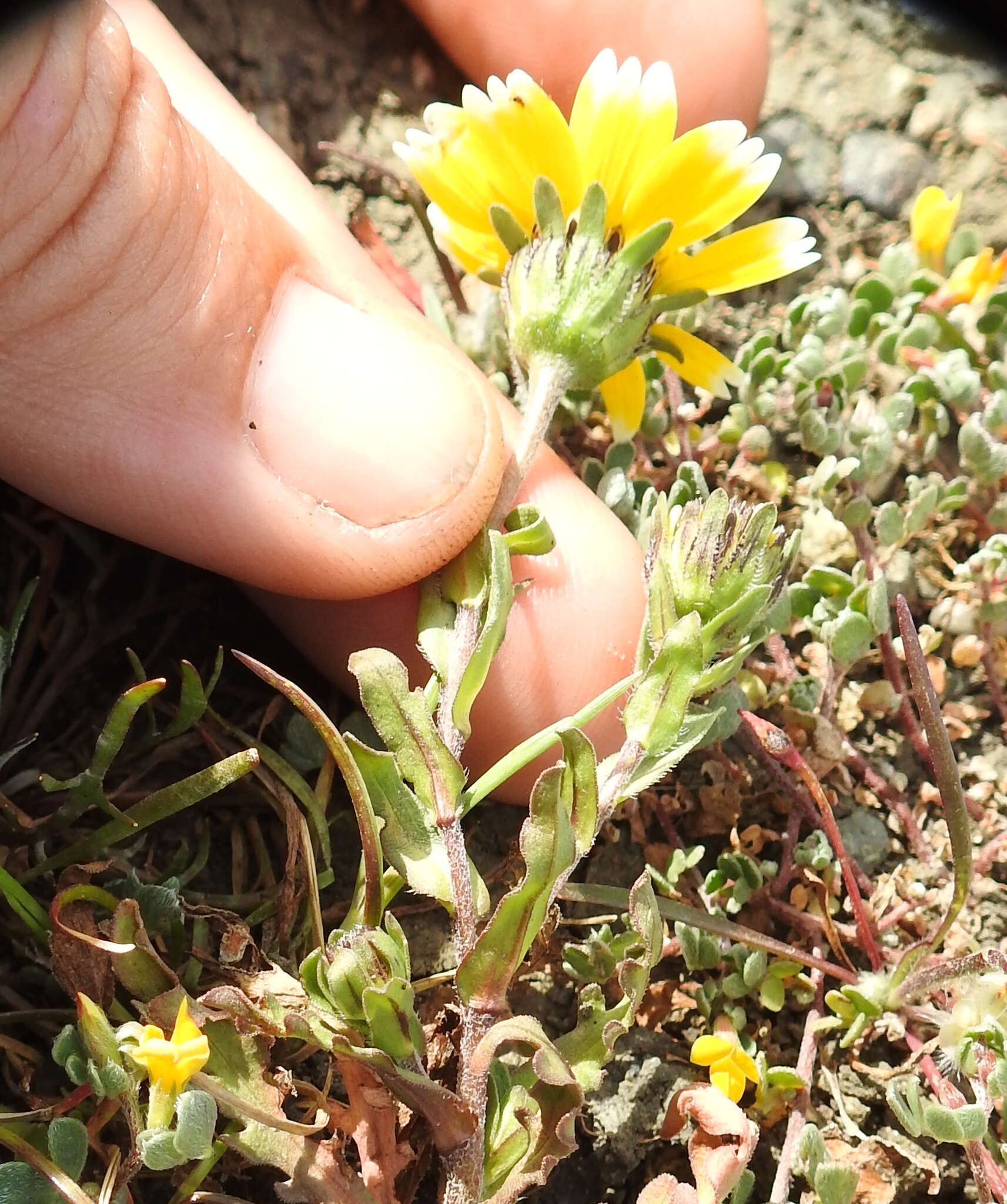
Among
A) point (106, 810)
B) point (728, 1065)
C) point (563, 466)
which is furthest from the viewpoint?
point (563, 466)

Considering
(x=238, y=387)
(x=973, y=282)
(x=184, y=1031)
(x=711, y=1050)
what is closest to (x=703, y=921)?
(x=711, y=1050)

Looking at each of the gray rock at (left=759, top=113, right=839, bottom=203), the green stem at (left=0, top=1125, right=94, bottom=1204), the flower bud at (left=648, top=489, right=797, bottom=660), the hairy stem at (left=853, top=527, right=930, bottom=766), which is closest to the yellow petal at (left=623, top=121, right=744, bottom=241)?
the flower bud at (left=648, top=489, right=797, bottom=660)

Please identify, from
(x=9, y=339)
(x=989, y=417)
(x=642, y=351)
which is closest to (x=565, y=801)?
(x=642, y=351)

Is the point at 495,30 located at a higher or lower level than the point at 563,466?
higher

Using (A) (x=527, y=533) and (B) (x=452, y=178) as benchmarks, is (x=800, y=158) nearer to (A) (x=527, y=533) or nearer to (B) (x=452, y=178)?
(B) (x=452, y=178)

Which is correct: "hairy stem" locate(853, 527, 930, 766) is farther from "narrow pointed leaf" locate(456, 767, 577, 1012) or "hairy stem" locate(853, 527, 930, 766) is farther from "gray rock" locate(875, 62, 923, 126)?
"gray rock" locate(875, 62, 923, 126)

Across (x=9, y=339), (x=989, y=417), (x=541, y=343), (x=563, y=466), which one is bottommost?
(x=989, y=417)

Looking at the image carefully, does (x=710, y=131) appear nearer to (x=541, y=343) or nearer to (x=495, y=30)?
(x=541, y=343)

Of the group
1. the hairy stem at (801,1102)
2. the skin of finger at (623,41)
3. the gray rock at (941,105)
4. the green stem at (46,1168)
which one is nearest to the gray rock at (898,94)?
the gray rock at (941,105)
